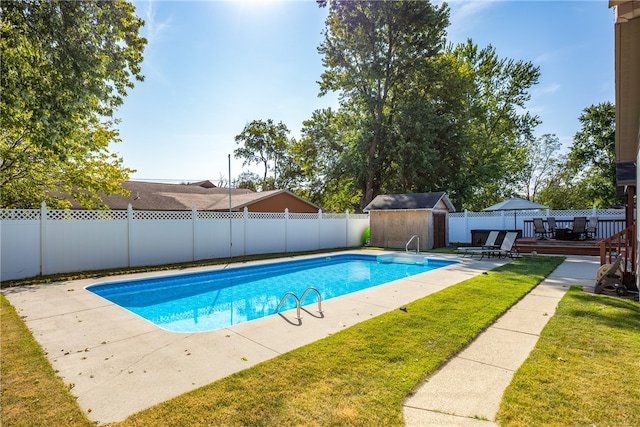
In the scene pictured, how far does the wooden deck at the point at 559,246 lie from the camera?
13.4 metres

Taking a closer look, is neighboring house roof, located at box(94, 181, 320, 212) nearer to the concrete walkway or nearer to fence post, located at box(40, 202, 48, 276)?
fence post, located at box(40, 202, 48, 276)

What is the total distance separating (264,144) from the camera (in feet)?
127

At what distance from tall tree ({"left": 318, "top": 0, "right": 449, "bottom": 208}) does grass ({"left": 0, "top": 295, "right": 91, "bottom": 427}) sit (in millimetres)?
20924

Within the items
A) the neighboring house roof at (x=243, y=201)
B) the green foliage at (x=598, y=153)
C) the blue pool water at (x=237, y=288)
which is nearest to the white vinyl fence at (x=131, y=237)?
the blue pool water at (x=237, y=288)

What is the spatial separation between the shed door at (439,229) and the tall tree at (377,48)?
6796 mm

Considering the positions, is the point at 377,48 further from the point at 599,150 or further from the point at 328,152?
the point at 599,150

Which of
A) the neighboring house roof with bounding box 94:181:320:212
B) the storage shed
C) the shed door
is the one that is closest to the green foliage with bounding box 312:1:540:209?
the storage shed

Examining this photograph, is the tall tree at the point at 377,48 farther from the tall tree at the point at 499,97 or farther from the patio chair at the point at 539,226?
the patio chair at the point at 539,226

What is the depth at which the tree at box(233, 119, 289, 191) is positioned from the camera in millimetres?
38250

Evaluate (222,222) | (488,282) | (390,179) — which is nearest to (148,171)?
(222,222)

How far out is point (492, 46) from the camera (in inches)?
1159

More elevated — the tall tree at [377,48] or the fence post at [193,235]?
the tall tree at [377,48]

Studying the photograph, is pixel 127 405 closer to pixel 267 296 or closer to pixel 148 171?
pixel 267 296

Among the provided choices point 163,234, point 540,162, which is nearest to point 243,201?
point 163,234
